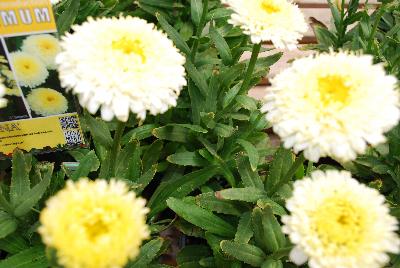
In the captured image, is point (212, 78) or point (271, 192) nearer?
point (271, 192)

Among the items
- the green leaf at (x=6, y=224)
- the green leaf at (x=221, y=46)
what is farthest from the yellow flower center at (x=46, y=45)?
the green leaf at (x=221, y=46)

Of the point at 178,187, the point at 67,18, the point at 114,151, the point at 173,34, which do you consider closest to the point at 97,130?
the point at 114,151

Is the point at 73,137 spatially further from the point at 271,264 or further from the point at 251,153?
the point at 271,264

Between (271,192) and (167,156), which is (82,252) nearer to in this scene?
(271,192)

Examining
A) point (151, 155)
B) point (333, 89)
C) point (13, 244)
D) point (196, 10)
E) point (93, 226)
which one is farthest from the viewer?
point (196, 10)

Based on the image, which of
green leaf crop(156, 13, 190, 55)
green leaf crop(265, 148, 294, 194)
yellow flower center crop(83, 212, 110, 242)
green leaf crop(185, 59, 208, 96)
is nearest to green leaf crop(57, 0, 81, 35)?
green leaf crop(156, 13, 190, 55)

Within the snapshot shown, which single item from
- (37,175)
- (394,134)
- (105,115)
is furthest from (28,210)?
(394,134)

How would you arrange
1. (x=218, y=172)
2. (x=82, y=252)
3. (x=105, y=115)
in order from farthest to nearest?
(x=218, y=172) < (x=105, y=115) < (x=82, y=252)

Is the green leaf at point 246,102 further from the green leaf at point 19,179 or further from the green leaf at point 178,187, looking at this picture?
the green leaf at point 19,179

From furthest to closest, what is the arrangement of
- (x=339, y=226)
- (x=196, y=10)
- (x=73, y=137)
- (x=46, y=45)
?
(x=196, y=10)
(x=73, y=137)
(x=46, y=45)
(x=339, y=226)
